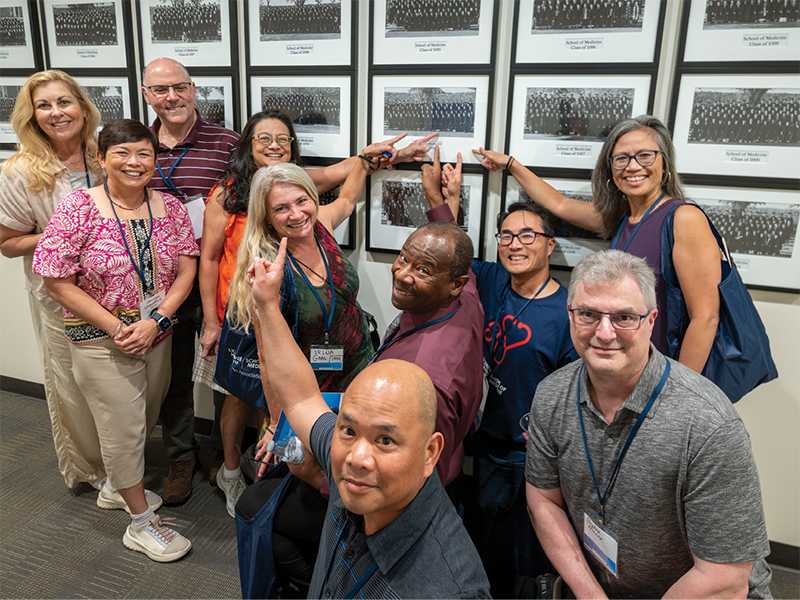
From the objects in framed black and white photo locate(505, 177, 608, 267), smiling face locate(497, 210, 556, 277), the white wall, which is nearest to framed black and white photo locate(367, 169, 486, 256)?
the white wall

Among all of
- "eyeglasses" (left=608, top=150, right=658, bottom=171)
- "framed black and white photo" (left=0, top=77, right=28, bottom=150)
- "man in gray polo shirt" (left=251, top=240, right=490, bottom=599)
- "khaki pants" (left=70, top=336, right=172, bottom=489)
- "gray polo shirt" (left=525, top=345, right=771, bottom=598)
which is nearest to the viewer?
"man in gray polo shirt" (left=251, top=240, right=490, bottom=599)

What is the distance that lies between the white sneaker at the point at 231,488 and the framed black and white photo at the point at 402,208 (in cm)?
146

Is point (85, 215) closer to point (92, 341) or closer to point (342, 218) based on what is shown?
point (92, 341)

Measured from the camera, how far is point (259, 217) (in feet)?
6.70

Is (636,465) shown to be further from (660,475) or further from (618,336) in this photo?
(618,336)

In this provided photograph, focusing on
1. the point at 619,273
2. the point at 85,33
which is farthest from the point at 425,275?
the point at 85,33

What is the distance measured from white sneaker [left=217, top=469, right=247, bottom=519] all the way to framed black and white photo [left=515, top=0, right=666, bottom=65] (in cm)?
254

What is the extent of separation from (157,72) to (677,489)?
9.04 ft

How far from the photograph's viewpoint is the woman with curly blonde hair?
243cm

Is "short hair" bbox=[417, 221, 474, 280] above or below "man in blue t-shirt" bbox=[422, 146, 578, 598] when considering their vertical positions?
above

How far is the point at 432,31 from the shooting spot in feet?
7.92

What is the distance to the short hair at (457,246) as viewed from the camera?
5.75ft

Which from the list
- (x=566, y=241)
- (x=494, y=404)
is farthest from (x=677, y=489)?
(x=566, y=241)

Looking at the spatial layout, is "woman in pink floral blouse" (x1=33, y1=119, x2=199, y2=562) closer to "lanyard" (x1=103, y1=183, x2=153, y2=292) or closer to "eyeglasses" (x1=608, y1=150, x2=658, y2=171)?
"lanyard" (x1=103, y1=183, x2=153, y2=292)
